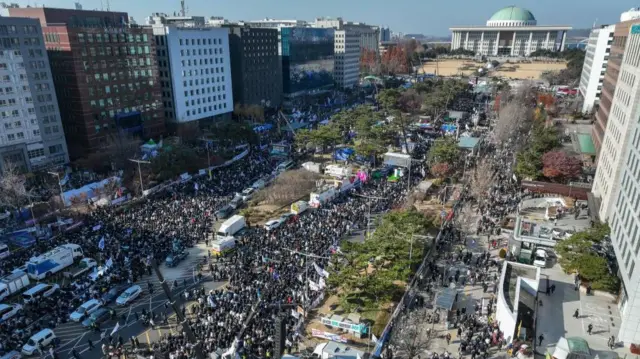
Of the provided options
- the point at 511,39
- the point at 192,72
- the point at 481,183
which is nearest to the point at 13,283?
the point at 481,183

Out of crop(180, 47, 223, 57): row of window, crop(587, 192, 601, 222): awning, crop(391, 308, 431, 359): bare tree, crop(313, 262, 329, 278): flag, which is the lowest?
crop(391, 308, 431, 359): bare tree

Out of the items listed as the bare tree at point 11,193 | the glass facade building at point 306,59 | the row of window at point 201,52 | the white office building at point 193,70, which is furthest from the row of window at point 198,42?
the bare tree at point 11,193

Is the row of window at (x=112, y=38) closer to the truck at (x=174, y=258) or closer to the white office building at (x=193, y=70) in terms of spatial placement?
the white office building at (x=193, y=70)

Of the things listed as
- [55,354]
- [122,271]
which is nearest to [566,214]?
[122,271]

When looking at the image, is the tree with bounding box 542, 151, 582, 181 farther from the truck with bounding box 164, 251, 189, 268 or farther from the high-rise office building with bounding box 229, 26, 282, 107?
the high-rise office building with bounding box 229, 26, 282, 107

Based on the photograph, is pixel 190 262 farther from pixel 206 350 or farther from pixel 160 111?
pixel 160 111

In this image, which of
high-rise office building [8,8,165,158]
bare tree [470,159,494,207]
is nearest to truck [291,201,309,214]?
bare tree [470,159,494,207]
